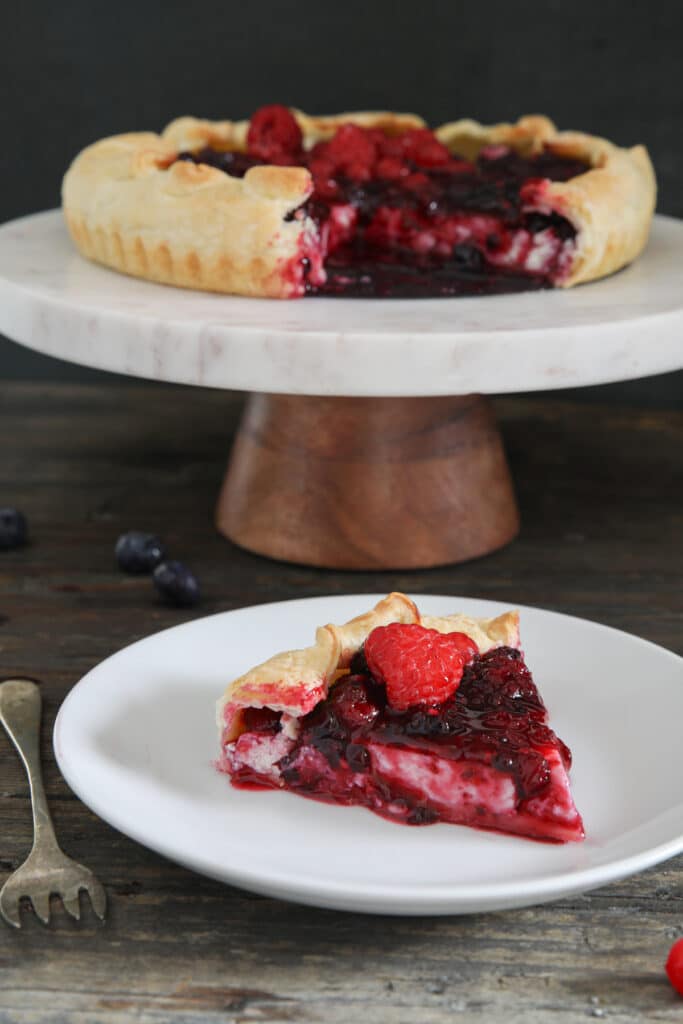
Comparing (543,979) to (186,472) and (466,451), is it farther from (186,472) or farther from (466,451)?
(186,472)

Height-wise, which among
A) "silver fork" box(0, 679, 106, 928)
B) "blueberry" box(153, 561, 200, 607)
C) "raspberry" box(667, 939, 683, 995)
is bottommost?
"blueberry" box(153, 561, 200, 607)

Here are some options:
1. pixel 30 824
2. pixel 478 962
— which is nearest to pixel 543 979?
pixel 478 962

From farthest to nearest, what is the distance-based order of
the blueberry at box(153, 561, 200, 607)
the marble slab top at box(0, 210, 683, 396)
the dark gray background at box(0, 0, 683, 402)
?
1. the dark gray background at box(0, 0, 683, 402)
2. the blueberry at box(153, 561, 200, 607)
3. the marble slab top at box(0, 210, 683, 396)

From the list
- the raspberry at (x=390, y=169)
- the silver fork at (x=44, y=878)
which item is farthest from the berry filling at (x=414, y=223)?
the silver fork at (x=44, y=878)

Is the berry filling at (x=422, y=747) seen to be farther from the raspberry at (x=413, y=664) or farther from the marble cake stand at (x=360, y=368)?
the marble cake stand at (x=360, y=368)

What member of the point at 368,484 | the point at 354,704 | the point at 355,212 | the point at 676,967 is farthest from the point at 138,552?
the point at 676,967

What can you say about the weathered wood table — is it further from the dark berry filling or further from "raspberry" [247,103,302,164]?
"raspberry" [247,103,302,164]

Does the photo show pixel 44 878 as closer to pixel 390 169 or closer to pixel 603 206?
pixel 603 206

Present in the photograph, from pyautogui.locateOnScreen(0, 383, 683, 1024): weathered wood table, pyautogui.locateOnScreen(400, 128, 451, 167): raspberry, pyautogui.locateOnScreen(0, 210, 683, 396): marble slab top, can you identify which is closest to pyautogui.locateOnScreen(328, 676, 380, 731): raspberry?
pyautogui.locateOnScreen(0, 383, 683, 1024): weathered wood table
